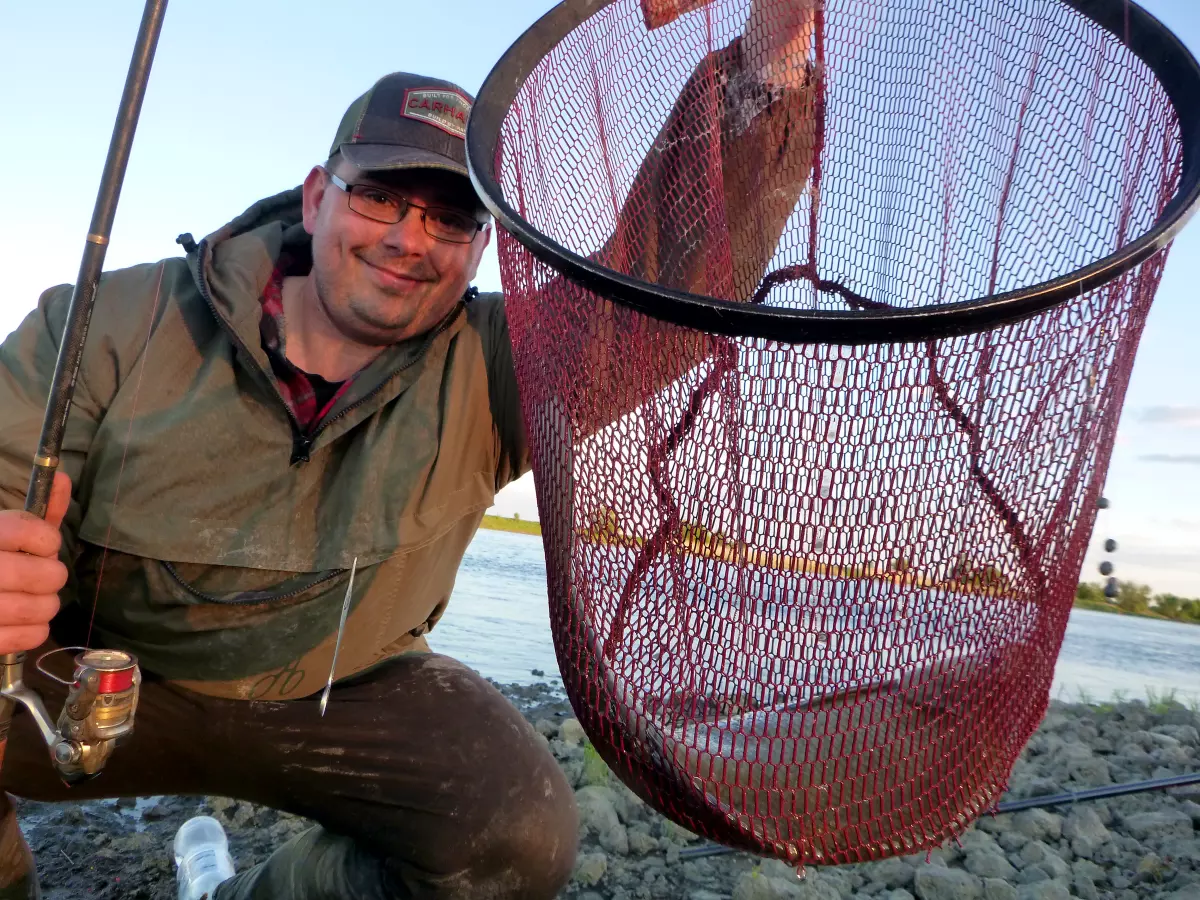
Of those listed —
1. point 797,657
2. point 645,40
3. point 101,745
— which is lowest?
point 101,745

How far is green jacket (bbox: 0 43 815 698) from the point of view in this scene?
6.59 ft

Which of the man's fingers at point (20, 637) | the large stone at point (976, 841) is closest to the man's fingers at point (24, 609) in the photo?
the man's fingers at point (20, 637)

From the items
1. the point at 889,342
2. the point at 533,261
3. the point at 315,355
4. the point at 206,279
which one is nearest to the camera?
the point at 889,342

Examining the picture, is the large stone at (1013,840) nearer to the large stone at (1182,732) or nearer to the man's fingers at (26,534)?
the large stone at (1182,732)

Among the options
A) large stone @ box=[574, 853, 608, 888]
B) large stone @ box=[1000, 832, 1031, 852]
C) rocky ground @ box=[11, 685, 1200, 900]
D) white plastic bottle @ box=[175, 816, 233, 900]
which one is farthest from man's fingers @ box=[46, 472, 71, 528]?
large stone @ box=[1000, 832, 1031, 852]

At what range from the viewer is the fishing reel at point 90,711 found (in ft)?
4.82

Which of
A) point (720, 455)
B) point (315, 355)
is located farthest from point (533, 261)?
point (315, 355)

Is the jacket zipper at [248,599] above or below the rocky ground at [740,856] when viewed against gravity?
above

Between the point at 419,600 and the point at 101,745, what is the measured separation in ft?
2.63

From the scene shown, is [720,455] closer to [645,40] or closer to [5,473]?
[645,40]

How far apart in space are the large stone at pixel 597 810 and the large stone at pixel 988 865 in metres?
1.23

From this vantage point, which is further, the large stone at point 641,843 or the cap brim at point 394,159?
the large stone at point 641,843

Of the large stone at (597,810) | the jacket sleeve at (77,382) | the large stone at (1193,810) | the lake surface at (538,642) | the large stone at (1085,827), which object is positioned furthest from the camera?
the lake surface at (538,642)

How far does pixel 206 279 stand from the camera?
2104 mm
